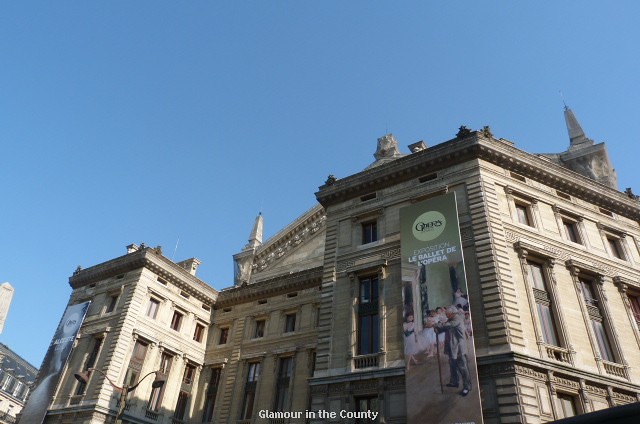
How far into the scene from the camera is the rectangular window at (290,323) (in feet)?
124

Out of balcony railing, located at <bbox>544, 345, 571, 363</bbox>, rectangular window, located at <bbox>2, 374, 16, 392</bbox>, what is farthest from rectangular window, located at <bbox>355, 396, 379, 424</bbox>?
rectangular window, located at <bbox>2, 374, 16, 392</bbox>

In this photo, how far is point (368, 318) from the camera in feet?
83.3

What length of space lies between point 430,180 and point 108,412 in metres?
25.3

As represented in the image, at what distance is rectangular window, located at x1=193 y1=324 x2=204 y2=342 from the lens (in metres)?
40.7

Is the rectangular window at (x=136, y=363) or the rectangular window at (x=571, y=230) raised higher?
the rectangular window at (x=571, y=230)

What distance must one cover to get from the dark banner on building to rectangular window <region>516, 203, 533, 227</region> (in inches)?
1258

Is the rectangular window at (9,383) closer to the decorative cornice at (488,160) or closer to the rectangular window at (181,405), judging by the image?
the rectangular window at (181,405)

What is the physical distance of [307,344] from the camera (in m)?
35.4

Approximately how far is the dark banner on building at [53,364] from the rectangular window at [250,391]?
13151 mm

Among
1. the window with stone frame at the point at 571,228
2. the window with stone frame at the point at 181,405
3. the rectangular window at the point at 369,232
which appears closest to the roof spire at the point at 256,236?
the window with stone frame at the point at 181,405

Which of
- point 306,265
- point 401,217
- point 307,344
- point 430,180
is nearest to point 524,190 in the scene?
point 430,180

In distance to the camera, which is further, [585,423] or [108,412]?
[108,412]

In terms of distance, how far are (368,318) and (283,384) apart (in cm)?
1292

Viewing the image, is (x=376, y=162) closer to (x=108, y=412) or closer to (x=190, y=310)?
(x=190, y=310)
